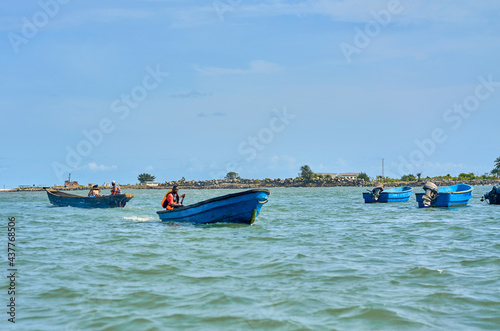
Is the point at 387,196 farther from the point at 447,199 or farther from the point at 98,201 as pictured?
the point at 98,201

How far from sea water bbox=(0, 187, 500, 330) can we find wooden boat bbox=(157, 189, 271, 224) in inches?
79.2

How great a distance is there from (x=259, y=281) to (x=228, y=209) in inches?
403

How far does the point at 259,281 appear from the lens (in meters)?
9.91

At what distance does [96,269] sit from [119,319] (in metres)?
4.24

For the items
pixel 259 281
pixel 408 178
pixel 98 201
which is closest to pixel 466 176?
pixel 408 178

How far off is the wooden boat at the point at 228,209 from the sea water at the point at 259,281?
79.2 inches

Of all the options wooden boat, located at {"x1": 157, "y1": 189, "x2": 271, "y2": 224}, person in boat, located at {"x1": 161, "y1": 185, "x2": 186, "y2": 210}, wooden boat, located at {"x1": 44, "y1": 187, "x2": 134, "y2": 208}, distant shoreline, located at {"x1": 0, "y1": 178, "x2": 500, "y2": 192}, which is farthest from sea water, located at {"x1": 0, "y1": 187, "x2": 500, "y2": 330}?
distant shoreline, located at {"x1": 0, "y1": 178, "x2": 500, "y2": 192}

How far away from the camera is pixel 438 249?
13.7 metres

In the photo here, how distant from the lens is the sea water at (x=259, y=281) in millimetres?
7523

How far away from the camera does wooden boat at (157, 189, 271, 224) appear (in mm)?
19562

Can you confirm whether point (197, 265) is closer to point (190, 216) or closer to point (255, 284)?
point (255, 284)

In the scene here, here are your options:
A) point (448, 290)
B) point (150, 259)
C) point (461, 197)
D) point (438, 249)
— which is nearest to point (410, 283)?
point (448, 290)

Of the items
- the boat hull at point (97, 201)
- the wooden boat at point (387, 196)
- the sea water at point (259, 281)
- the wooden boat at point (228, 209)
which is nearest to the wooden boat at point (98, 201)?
the boat hull at point (97, 201)

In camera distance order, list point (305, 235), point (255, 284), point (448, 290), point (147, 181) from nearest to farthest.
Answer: point (448, 290) → point (255, 284) → point (305, 235) → point (147, 181)
